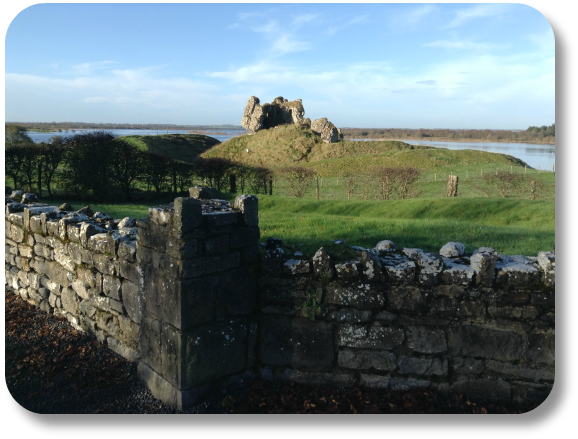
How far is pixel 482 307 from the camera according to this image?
4266 mm

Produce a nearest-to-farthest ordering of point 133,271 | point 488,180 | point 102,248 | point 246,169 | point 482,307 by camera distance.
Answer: point 482,307, point 133,271, point 102,248, point 246,169, point 488,180

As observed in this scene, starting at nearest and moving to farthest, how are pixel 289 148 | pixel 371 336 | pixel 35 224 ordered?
pixel 371 336
pixel 35 224
pixel 289 148

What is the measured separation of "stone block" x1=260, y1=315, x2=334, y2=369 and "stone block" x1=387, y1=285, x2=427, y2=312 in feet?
2.70

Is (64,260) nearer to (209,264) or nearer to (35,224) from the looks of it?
(35,224)

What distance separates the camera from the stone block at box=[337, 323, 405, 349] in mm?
4488

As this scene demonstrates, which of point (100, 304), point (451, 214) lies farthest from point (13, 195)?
point (451, 214)

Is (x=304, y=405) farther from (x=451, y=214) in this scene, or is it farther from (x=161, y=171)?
(x=161, y=171)

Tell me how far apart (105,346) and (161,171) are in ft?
59.6

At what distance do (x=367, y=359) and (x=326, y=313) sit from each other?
731 millimetres

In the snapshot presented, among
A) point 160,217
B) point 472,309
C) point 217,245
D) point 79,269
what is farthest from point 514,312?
point 79,269

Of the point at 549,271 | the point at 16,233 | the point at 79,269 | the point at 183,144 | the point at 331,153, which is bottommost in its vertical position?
the point at 79,269

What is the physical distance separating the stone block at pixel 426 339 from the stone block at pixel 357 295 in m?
0.49

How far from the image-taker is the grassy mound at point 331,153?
4875cm

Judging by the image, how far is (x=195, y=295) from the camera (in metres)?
4.32
